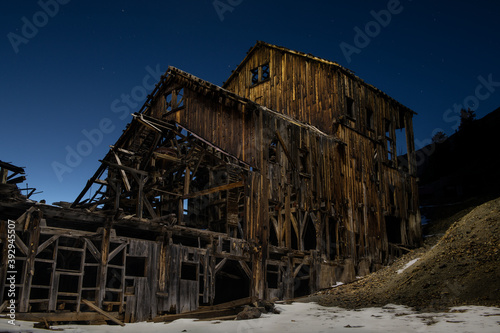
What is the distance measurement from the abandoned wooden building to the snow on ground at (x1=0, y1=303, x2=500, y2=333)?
2.38 metres

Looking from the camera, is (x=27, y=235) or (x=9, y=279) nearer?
Answer: (x=9, y=279)

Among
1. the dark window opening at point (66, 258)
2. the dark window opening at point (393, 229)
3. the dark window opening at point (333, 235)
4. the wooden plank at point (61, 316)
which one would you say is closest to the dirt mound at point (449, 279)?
the dark window opening at point (333, 235)

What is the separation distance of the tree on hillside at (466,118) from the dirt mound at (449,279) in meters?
34.5

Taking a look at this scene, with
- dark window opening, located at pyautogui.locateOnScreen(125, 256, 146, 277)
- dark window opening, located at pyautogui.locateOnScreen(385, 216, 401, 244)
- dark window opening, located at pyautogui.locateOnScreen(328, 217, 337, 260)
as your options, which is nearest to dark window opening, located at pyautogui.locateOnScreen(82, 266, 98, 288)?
dark window opening, located at pyautogui.locateOnScreen(125, 256, 146, 277)

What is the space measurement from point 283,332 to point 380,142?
1951 centimetres

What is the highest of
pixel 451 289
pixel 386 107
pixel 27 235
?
pixel 386 107

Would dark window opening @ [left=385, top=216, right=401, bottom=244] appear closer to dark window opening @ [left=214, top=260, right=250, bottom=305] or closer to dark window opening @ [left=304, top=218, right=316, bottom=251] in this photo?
dark window opening @ [left=304, top=218, right=316, bottom=251]

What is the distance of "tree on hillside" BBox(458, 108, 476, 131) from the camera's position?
52.1m

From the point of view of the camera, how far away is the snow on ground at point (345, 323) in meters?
11.6

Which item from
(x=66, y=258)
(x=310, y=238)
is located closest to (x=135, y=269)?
(x=66, y=258)

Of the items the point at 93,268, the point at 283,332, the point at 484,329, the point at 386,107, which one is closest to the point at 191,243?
the point at 93,268

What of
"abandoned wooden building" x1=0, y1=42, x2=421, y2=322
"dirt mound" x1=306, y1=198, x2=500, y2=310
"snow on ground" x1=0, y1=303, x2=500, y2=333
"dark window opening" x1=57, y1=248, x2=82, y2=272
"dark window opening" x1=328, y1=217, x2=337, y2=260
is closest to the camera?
"snow on ground" x1=0, y1=303, x2=500, y2=333

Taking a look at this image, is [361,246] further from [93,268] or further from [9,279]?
[9,279]

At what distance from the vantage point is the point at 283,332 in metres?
12.1
